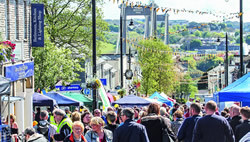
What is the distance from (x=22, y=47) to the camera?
21.9 m

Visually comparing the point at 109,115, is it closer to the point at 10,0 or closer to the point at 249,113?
the point at 249,113

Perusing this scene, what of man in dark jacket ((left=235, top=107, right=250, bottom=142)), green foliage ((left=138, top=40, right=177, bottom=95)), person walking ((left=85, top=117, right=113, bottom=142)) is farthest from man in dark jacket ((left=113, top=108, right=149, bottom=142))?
green foliage ((left=138, top=40, right=177, bottom=95))

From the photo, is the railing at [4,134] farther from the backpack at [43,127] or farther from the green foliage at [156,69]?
the green foliage at [156,69]

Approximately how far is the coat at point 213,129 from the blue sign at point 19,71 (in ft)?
37.4

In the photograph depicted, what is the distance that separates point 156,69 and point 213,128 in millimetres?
66223

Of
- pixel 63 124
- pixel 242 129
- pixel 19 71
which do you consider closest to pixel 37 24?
pixel 19 71

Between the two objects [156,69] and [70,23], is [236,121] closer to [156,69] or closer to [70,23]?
[70,23]

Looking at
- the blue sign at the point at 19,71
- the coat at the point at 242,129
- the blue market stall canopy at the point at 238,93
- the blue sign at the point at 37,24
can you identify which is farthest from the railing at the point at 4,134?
the blue sign at the point at 37,24

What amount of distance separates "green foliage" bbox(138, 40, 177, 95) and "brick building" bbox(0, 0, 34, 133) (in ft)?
166

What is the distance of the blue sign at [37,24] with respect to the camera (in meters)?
24.1

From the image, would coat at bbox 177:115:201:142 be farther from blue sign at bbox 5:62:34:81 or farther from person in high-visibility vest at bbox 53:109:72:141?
blue sign at bbox 5:62:34:81

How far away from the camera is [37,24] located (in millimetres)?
24422

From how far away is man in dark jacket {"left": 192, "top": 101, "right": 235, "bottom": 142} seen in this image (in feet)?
32.9

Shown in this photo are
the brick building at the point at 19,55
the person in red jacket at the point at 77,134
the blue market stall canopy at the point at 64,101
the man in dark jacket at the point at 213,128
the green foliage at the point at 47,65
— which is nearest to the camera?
the person in red jacket at the point at 77,134
